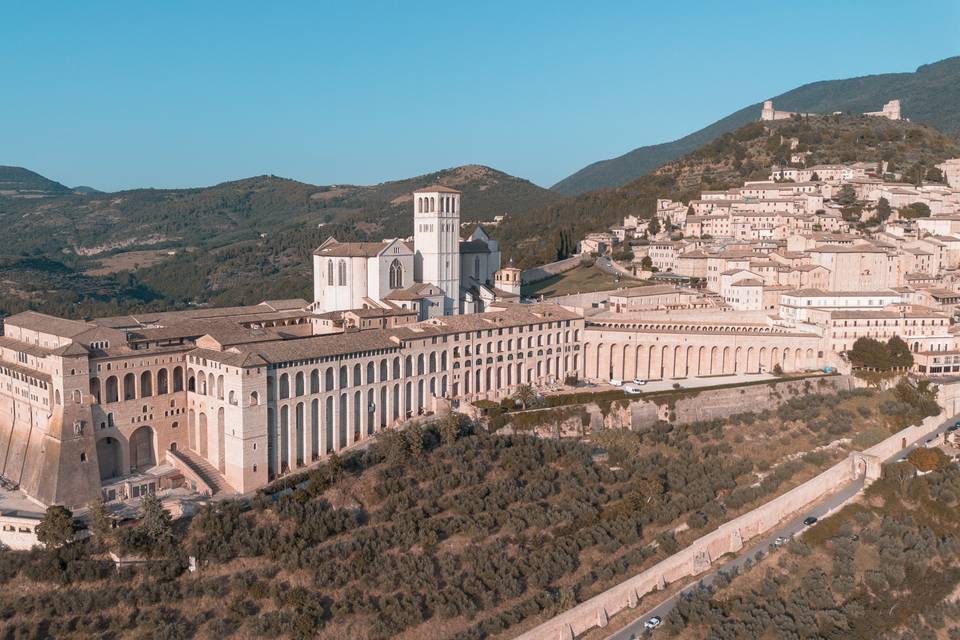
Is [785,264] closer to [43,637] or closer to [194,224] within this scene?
[43,637]

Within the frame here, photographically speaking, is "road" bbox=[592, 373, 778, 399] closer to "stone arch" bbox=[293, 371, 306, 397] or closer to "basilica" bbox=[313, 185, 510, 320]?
"basilica" bbox=[313, 185, 510, 320]

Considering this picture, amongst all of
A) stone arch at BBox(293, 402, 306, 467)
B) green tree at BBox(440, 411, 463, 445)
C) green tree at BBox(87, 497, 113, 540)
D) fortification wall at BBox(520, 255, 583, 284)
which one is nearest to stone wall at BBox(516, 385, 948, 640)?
green tree at BBox(440, 411, 463, 445)

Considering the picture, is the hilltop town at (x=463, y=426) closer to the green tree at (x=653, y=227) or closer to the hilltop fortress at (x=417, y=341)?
the hilltop fortress at (x=417, y=341)

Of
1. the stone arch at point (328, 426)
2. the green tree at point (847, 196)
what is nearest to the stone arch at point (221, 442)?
the stone arch at point (328, 426)

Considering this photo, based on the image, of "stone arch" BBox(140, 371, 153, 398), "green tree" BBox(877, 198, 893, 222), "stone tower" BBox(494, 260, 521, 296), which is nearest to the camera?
"stone arch" BBox(140, 371, 153, 398)

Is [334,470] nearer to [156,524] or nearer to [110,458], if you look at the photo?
[156,524]
